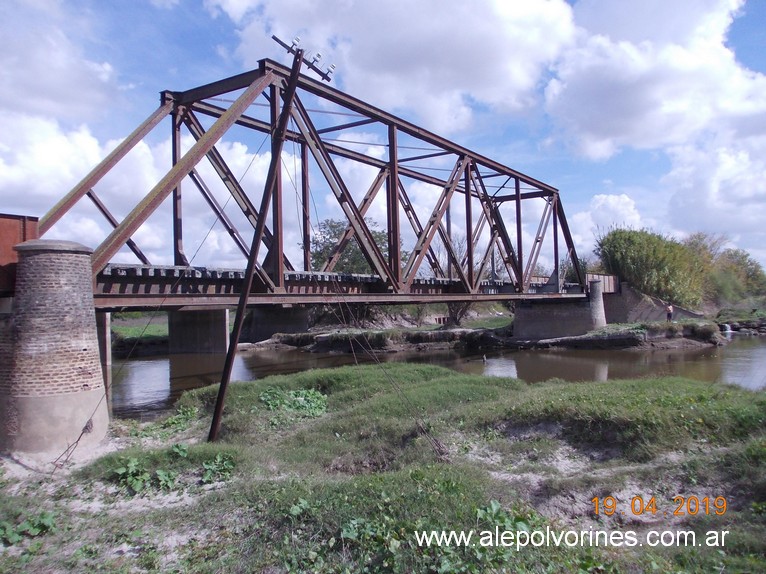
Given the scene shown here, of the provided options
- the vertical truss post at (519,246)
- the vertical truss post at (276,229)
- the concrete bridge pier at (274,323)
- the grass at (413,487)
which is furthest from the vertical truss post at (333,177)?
the concrete bridge pier at (274,323)

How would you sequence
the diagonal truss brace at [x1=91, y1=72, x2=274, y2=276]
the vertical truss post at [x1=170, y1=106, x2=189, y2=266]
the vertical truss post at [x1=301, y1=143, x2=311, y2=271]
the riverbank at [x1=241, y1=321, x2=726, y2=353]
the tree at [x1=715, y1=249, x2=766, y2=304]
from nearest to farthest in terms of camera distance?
1. the diagonal truss brace at [x1=91, y1=72, x2=274, y2=276]
2. the vertical truss post at [x1=170, y1=106, x2=189, y2=266]
3. the vertical truss post at [x1=301, y1=143, x2=311, y2=271]
4. the riverbank at [x1=241, y1=321, x2=726, y2=353]
5. the tree at [x1=715, y1=249, x2=766, y2=304]

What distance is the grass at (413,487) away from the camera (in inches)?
215

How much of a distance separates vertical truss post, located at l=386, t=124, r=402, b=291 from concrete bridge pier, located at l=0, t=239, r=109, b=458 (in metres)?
13.3

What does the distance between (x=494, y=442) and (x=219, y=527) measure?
484 centimetres

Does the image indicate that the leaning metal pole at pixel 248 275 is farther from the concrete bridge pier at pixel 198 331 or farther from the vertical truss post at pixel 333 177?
the concrete bridge pier at pixel 198 331

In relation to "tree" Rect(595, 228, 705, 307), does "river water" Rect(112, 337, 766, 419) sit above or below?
below

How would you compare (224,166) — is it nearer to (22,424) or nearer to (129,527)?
(22,424)

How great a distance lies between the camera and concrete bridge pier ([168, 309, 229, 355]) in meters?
35.1

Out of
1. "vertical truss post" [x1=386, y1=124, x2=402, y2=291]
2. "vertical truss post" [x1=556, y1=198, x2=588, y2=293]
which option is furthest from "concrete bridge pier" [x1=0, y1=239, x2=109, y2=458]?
"vertical truss post" [x1=556, y1=198, x2=588, y2=293]

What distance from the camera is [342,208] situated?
19578 millimetres

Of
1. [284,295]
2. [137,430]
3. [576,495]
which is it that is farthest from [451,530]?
[284,295]
